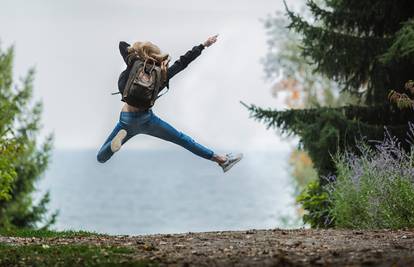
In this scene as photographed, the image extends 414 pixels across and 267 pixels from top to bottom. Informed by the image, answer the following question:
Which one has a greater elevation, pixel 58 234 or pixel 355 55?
pixel 355 55

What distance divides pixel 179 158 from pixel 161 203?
48.4m

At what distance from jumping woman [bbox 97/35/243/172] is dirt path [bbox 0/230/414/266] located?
111 cm

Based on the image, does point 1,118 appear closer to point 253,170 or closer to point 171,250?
point 171,250

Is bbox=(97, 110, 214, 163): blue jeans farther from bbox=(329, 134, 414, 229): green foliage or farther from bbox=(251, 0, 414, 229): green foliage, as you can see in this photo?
bbox=(251, 0, 414, 229): green foliage

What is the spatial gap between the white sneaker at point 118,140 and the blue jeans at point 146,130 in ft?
0.32

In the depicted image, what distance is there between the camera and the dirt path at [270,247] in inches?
268

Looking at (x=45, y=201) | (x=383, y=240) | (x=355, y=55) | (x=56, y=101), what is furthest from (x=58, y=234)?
(x=56, y=101)

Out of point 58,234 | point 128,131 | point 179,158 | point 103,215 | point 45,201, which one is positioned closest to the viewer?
point 128,131

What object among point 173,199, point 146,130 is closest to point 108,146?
point 146,130

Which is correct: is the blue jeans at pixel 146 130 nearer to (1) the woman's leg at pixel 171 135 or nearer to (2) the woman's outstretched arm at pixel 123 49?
(1) the woman's leg at pixel 171 135

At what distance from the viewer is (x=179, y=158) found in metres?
93.4

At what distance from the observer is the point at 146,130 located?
9.15m

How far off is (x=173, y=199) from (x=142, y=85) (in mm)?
38203

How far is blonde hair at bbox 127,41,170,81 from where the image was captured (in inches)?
354
